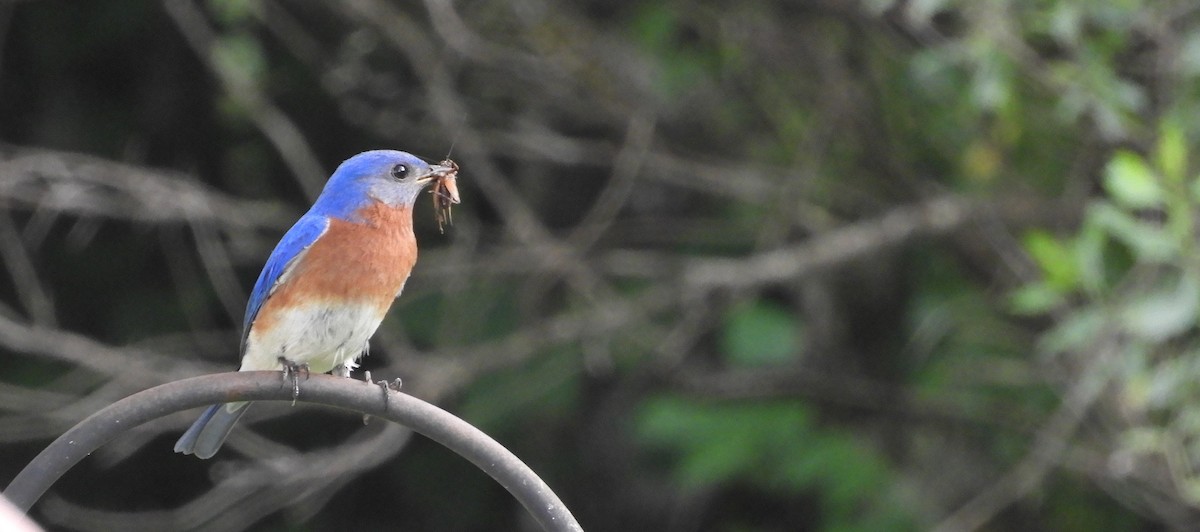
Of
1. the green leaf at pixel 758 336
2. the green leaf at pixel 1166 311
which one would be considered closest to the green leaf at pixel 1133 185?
the green leaf at pixel 1166 311

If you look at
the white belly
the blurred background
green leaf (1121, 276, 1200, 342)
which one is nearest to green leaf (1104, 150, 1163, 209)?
green leaf (1121, 276, 1200, 342)

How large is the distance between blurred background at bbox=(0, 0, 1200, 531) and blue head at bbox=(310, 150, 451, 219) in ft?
5.03

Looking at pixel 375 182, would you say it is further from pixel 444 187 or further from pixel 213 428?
pixel 213 428

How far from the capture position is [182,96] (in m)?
6.10

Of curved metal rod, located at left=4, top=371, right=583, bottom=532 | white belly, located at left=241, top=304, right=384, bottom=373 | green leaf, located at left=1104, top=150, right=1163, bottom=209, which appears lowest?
curved metal rod, located at left=4, top=371, right=583, bottom=532

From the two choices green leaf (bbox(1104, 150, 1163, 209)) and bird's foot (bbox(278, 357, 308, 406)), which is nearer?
bird's foot (bbox(278, 357, 308, 406))

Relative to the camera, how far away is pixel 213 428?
10.2 ft

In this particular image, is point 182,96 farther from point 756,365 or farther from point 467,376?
point 756,365

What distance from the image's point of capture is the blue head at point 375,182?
3321 millimetres

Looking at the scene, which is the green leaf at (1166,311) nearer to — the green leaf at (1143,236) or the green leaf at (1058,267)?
the green leaf at (1143,236)

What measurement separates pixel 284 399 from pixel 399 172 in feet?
2.98

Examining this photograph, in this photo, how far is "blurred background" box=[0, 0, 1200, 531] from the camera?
4812 millimetres

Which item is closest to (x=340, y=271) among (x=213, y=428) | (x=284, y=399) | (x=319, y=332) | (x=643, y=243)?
(x=319, y=332)

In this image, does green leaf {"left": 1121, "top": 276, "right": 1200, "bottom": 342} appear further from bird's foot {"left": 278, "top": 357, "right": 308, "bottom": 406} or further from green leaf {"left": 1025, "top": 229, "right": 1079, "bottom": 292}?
bird's foot {"left": 278, "top": 357, "right": 308, "bottom": 406}
